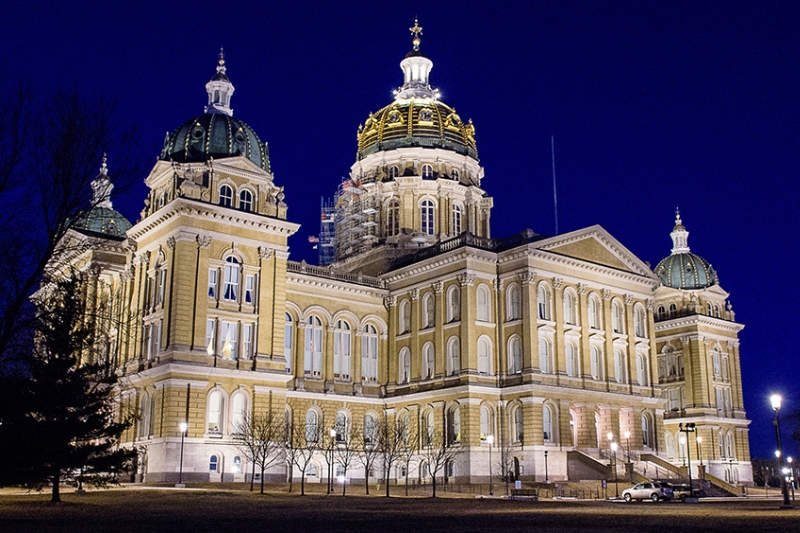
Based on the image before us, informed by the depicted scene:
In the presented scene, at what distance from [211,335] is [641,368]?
111ft

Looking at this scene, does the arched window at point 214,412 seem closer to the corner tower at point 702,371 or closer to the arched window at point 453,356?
the arched window at point 453,356

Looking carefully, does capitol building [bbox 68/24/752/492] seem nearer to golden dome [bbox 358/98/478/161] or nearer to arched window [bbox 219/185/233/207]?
arched window [bbox 219/185/233/207]

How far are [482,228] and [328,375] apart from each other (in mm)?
24585

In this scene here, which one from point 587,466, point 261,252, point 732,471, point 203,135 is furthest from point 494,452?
point 732,471

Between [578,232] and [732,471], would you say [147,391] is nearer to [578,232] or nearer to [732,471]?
[578,232]

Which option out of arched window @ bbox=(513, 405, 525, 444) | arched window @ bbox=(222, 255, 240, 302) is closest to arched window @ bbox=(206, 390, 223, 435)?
arched window @ bbox=(222, 255, 240, 302)

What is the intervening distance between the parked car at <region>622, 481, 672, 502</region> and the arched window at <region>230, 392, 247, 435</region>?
23189mm

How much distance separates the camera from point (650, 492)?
1831 inches

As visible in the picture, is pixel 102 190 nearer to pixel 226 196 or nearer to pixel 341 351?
pixel 226 196

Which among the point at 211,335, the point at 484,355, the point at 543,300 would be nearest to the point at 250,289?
the point at 211,335

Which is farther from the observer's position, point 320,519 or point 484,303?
point 484,303

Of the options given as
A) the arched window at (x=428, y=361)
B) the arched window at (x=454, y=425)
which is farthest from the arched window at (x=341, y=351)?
the arched window at (x=454, y=425)

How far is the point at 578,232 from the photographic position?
66312 mm

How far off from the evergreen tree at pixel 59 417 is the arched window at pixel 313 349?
101ft
